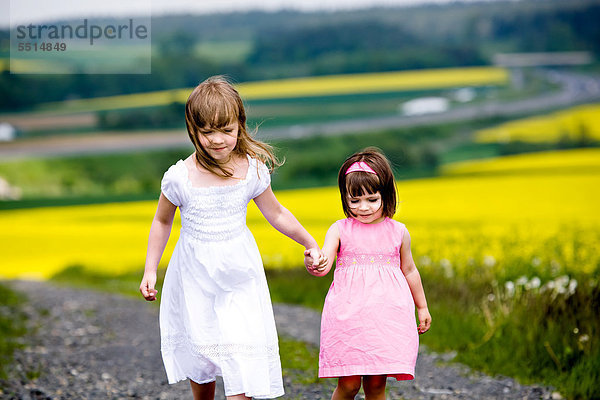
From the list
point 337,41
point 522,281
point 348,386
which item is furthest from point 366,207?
point 337,41

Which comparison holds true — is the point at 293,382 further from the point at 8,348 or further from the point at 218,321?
the point at 8,348

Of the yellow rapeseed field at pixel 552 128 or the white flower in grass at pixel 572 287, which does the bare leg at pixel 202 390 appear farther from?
the yellow rapeseed field at pixel 552 128

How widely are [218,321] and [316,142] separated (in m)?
9.13

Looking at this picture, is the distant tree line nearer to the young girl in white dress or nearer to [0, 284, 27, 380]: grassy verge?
[0, 284, 27, 380]: grassy verge

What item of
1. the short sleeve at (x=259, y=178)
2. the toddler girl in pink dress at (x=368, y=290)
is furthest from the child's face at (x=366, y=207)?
the short sleeve at (x=259, y=178)

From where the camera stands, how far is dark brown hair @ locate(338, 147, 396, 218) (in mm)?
3250

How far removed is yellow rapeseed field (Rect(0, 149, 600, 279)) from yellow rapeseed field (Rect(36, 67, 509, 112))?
1.70 metres

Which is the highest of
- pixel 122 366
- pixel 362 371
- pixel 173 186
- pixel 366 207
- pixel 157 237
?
pixel 173 186

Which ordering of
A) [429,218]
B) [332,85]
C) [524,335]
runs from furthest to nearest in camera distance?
1. [332,85]
2. [429,218]
3. [524,335]

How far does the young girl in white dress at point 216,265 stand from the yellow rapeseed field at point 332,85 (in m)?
9.15

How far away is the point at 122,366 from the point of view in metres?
5.24

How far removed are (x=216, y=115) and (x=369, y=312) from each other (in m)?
1.02

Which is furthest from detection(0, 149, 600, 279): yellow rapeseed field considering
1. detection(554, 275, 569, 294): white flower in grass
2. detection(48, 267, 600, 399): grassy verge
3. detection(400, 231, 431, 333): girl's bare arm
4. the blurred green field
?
detection(400, 231, 431, 333): girl's bare arm

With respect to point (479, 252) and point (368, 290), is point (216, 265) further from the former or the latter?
point (479, 252)
